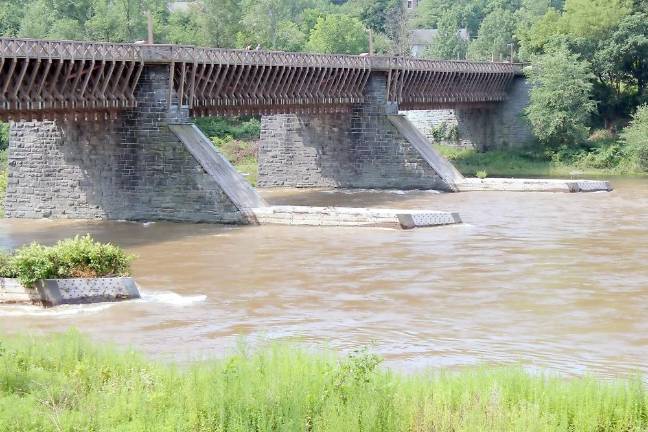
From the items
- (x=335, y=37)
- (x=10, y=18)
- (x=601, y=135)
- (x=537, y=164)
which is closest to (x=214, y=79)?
(x=537, y=164)

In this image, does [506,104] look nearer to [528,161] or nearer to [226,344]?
[528,161]

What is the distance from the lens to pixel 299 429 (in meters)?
13.4

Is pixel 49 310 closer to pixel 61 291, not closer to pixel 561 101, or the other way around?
pixel 61 291

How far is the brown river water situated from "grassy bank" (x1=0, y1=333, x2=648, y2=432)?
3333mm

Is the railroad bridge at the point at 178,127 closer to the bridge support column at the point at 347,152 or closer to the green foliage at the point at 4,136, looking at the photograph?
the bridge support column at the point at 347,152

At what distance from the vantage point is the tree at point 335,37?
332ft

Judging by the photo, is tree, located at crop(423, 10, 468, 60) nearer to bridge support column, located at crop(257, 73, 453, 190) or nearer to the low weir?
bridge support column, located at crop(257, 73, 453, 190)

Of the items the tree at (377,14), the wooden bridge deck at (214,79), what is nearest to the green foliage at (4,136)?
the wooden bridge deck at (214,79)

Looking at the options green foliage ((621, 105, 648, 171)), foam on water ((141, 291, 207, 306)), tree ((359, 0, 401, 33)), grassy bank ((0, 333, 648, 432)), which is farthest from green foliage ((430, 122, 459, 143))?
tree ((359, 0, 401, 33))

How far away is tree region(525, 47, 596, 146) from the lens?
66812mm

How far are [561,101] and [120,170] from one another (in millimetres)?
32947

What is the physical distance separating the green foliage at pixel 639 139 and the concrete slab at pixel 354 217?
90.4 feet

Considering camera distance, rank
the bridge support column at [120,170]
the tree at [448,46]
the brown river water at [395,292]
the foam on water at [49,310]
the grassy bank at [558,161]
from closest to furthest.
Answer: the brown river water at [395,292] → the foam on water at [49,310] → the bridge support column at [120,170] → the grassy bank at [558,161] → the tree at [448,46]

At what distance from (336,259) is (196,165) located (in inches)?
419
